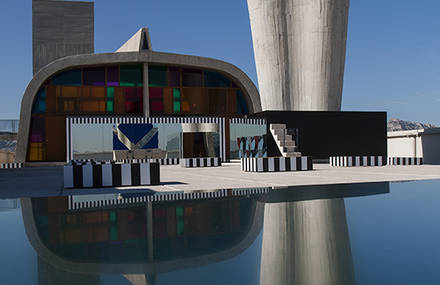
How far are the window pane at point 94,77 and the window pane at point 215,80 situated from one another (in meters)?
8.66

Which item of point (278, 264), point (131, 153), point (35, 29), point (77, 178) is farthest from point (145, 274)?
point (35, 29)

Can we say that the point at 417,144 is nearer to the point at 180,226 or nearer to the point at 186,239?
the point at 180,226

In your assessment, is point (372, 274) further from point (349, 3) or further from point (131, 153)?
point (349, 3)

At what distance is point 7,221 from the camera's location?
19.9 feet

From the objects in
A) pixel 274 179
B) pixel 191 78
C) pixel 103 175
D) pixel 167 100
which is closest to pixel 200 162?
pixel 167 100

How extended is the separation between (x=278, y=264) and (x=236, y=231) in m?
1.50

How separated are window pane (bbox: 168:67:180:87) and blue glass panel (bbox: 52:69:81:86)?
721 centimetres

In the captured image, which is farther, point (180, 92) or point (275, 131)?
point (180, 92)

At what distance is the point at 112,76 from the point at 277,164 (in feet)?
70.2

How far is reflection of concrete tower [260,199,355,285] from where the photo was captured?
118 inches

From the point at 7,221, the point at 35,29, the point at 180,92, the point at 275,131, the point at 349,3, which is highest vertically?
the point at 35,29

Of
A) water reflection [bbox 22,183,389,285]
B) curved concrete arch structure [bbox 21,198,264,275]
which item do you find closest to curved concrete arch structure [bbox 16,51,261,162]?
water reflection [bbox 22,183,389,285]

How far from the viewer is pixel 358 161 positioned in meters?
24.6

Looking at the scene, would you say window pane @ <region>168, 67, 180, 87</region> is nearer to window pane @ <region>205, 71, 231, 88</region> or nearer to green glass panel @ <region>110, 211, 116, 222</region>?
window pane @ <region>205, 71, 231, 88</region>
